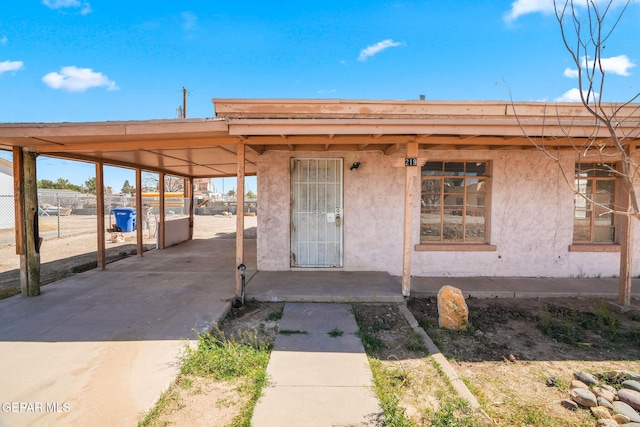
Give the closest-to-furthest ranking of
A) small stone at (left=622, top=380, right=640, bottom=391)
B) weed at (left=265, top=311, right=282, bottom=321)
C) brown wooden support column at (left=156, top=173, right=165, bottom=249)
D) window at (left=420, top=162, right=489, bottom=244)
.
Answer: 1. small stone at (left=622, top=380, right=640, bottom=391)
2. weed at (left=265, top=311, right=282, bottom=321)
3. window at (left=420, top=162, right=489, bottom=244)
4. brown wooden support column at (left=156, top=173, right=165, bottom=249)

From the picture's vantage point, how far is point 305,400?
281 centimetres

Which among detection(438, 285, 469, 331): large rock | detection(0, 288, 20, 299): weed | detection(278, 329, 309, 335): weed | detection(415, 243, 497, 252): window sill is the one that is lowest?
detection(278, 329, 309, 335): weed

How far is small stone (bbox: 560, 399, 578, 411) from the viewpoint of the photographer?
278 cm

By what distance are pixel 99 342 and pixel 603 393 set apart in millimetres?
5248

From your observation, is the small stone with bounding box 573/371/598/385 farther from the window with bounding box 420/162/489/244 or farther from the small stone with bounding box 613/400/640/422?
the window with bounding box 420/162/489/244

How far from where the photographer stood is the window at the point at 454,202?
677 cm

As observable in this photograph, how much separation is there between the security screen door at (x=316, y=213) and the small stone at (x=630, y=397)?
15.2 ft

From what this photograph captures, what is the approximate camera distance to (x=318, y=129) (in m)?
4.54

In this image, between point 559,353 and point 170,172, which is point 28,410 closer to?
→ point 559,353

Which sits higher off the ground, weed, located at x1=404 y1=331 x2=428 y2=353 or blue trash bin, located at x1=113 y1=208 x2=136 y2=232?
blue trash bin, located at x1=113 y1=208 x2=136 y2=232

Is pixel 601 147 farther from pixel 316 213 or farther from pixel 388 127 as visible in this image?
pixel 316 213

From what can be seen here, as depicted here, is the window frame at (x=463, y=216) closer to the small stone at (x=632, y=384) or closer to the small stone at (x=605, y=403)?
the small stone at (x=632, y=384)

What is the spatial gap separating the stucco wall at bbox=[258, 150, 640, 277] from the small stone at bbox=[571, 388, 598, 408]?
150 inches

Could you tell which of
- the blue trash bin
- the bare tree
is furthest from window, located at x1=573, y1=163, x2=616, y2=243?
the blue trash bin
